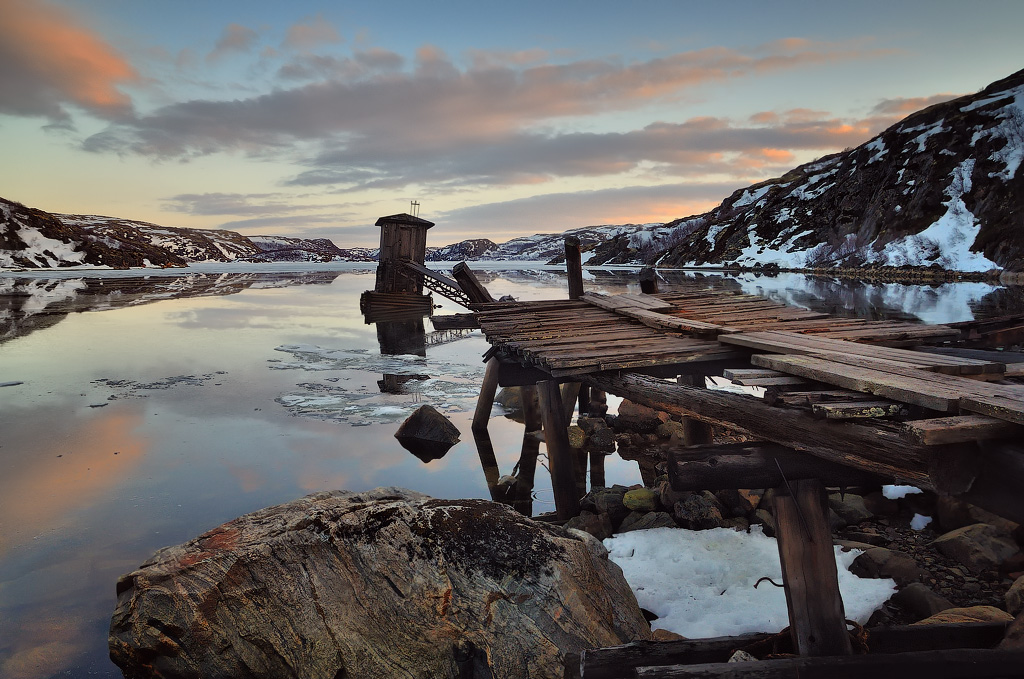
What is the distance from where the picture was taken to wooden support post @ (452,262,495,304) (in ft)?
42.1

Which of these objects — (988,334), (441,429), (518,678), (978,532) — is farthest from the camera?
(441,429)

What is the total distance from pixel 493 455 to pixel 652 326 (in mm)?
4445

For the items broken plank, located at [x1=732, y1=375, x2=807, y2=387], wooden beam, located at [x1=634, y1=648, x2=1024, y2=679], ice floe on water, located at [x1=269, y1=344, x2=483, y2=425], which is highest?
broken plank, located at [x1=732, y1=375, x2=807, y2=387]

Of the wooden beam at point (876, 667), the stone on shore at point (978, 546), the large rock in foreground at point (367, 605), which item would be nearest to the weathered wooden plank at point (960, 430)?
the wooden beam at point (876, 667)

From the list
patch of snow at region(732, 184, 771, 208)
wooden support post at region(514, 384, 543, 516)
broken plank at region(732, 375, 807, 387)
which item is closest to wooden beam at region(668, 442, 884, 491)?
broken plank at region(732, 375, 807, 387)

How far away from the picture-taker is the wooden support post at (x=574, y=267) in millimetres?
11492

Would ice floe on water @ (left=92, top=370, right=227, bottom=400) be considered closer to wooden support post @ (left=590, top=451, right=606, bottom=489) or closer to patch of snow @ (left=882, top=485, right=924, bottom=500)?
wooden support post @ (left=590, top=451, right=606, bottom=489)

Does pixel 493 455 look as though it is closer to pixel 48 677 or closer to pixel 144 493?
pixel 144 493

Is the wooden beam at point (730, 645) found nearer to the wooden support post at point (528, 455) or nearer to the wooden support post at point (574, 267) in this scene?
the wooden support post at point (528, 455)

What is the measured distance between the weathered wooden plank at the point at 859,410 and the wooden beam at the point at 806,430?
0.06m

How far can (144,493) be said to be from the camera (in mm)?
8367

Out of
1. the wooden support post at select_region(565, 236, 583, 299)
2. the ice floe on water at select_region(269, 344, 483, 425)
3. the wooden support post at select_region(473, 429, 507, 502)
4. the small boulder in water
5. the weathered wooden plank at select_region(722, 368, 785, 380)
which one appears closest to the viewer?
the weathered wooden plank at select_region(722, 368, 785, 380)

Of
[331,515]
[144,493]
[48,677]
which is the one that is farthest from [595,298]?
[48,677]

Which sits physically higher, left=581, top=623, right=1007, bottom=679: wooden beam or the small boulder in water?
left=581, top=623, right=1007, bottom=679: wooden beam
